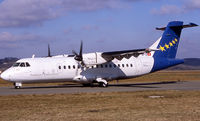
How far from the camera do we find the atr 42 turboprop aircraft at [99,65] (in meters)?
A: 25.2

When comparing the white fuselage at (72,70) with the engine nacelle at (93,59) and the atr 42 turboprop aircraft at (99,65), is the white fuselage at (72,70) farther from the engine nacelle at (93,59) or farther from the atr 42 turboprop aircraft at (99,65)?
the engine nacelle at (93,59)

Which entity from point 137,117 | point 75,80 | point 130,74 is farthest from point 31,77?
point 137,117

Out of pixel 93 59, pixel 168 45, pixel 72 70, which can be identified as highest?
pixel 168 45

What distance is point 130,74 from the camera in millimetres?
28922

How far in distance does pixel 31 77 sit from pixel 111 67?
7.68 metres

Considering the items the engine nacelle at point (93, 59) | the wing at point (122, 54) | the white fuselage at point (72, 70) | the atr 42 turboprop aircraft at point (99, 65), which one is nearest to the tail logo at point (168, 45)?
the atr 42 turboprop aircraft at point (99, 65)

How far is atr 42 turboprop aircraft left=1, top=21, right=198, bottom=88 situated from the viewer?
2520 centimetres

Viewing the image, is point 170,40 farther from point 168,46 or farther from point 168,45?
point 168,46

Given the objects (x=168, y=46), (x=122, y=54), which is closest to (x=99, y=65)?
(x=122, y=54)

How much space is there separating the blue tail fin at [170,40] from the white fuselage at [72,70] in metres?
1.88

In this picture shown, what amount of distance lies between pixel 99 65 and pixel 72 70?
8.96 feet

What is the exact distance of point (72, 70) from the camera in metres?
26.5

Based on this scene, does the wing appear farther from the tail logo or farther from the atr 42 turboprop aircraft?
the tail logo

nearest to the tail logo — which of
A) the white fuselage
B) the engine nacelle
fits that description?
the white fuselage
